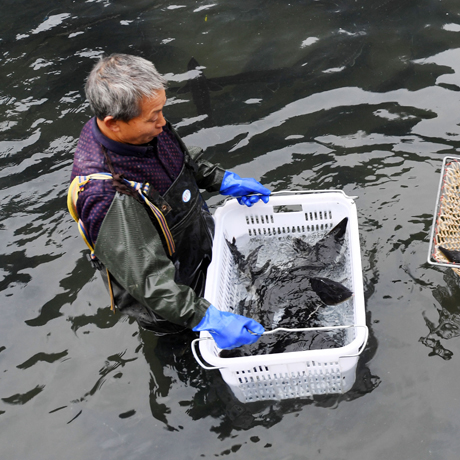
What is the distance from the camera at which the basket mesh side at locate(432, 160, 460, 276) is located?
11.4 ft

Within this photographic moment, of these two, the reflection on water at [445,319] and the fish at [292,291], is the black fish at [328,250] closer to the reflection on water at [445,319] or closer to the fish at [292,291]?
the fish at [292,291]

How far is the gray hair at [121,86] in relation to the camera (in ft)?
7.64

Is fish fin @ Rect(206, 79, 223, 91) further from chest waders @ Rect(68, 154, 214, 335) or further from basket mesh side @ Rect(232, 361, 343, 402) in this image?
basket mesh side @ Rect(232, 361, 343, 402)

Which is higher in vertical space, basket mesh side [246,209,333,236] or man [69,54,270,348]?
man [69,54,270,348]

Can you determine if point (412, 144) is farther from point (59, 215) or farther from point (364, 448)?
point (59, 215)

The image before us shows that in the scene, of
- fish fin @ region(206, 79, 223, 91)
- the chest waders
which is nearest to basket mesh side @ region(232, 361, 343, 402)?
the chest waders

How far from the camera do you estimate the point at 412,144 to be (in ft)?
16.2

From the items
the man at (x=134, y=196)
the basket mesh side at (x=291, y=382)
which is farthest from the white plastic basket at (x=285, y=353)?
the man at (x=134, y=196)

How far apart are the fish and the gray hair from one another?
1.59 metres

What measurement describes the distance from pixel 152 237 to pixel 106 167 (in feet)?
1.47

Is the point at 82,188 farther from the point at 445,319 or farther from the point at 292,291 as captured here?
the point at 445,319

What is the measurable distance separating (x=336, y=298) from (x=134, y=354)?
162 cm

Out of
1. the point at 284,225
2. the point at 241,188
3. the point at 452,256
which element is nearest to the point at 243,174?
the point at 284,225

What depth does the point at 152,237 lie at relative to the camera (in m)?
2.63
